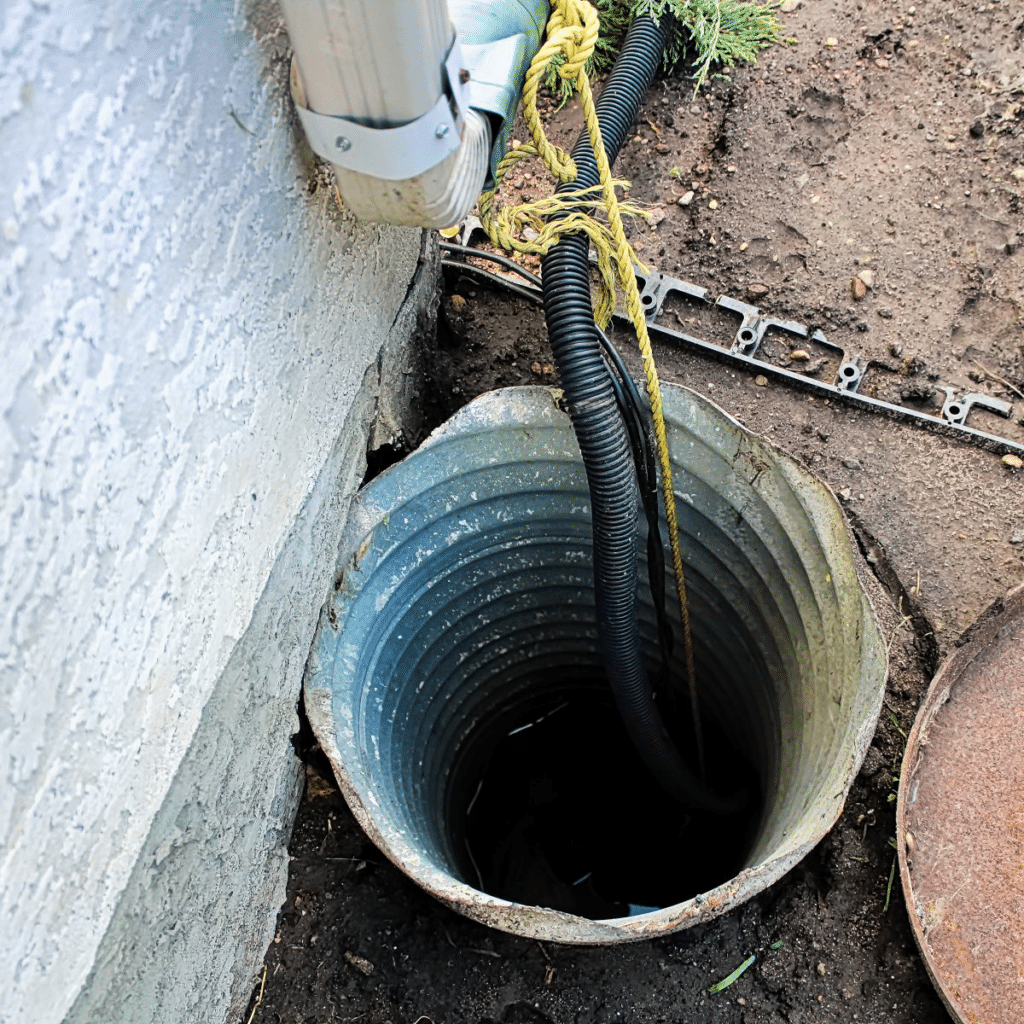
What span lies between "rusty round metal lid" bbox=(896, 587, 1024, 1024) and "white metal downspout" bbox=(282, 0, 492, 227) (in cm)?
122

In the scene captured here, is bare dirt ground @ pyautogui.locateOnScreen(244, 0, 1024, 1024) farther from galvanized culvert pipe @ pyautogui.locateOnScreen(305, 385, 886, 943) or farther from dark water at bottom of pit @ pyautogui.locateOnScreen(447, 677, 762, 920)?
dark water at bottom of pit @ pyautogui.locateOnScreen(447, 677, 762, 920)

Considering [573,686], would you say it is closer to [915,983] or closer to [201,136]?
[915,983]

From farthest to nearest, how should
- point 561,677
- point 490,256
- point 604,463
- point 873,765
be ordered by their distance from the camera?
point 561,677, point 490,256, point 873,765, point 604,463

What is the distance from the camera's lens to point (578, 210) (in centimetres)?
151

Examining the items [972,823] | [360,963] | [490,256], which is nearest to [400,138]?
[490,256]

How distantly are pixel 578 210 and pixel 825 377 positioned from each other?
89 centimetres

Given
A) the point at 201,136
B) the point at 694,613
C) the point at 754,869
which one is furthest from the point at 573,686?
the point at 201,136

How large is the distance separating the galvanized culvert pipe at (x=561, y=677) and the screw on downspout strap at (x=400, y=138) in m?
0.53

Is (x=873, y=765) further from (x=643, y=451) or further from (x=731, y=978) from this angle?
(x=643, y=451)

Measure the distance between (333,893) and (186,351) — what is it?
1119mm

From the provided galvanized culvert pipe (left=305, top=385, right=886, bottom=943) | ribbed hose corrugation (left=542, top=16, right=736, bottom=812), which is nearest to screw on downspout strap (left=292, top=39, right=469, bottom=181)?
ribbed hose corrugation (left=542, top=16, right=736, bottom=812)

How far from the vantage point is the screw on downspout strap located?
100 cm

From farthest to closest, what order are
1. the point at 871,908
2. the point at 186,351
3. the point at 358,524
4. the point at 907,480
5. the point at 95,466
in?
the point at 907,480 → the point at 871,908 → the point at 358,524 → the point at 186,351 → the point at 95,466

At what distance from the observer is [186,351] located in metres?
0.98
